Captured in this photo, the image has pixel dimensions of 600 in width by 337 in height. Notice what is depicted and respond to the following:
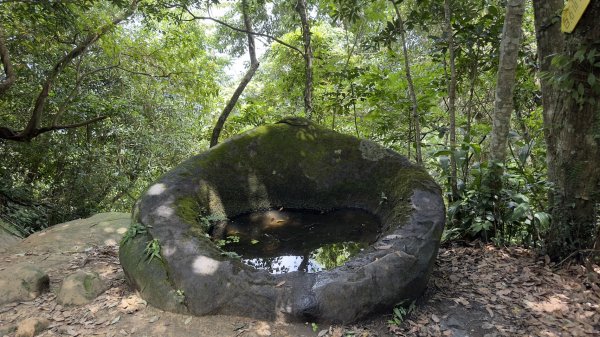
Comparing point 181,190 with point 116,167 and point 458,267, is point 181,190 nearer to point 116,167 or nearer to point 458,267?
point 458,267

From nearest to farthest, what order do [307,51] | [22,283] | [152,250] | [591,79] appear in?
1. [591,79]
2. [152,250]
3. [22,283]
4. [307,51]

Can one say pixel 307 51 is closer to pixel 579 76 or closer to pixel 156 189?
pixel 156 189

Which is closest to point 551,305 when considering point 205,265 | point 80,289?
point 205,265

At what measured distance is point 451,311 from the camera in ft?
11.1

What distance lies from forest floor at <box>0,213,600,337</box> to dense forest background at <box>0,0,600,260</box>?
41 centimetres

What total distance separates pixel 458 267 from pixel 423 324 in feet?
3.99

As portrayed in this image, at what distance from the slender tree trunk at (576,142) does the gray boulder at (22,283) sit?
17.4 feet

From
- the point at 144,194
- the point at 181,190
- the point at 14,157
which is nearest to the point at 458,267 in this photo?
the point at 181,190

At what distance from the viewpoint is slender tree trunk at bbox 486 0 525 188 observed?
411cm

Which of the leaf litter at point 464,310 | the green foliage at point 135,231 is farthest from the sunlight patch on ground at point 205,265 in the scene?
the green foliage at point 135,231

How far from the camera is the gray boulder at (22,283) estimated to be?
367 cm

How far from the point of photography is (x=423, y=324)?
3.18 m

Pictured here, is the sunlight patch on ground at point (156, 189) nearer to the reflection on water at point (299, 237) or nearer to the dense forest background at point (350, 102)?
the reflection on water at point (299, 237)

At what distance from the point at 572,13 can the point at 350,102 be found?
4.32 m
